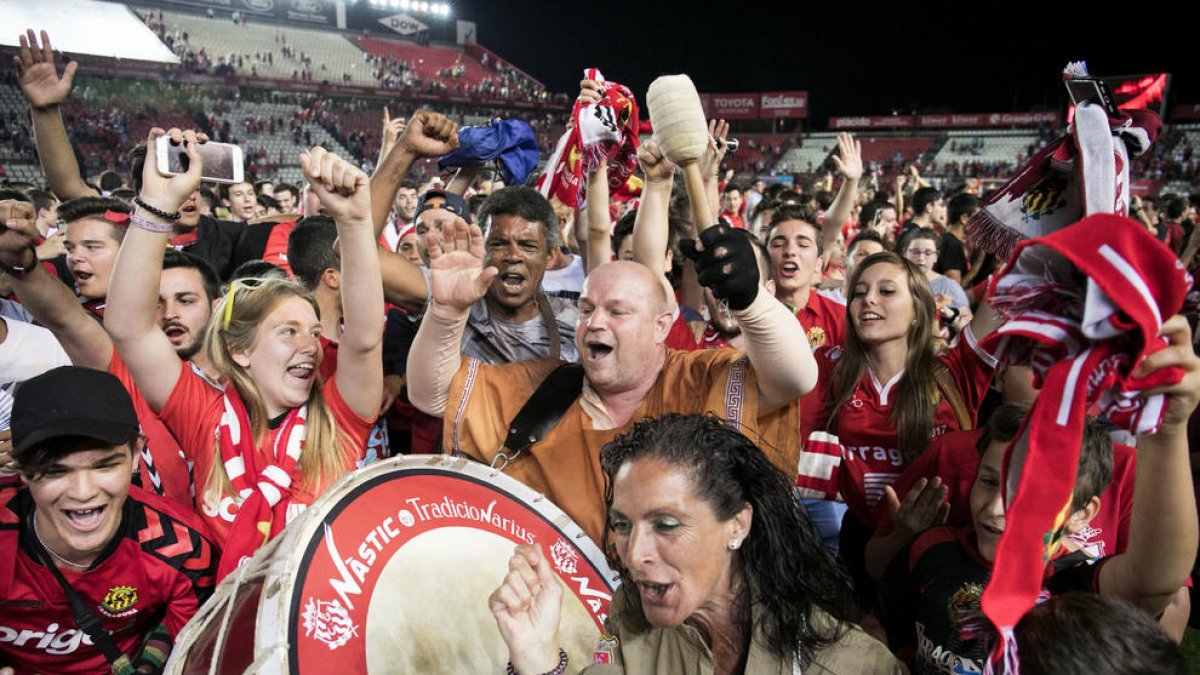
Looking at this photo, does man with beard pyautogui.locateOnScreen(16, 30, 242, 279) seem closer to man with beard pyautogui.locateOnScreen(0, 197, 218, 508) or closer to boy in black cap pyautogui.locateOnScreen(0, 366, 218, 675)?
man with beard pyautogui.locateOnScreen(0, 197, 218, 508)

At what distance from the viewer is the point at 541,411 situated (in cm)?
243

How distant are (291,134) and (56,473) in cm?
3696

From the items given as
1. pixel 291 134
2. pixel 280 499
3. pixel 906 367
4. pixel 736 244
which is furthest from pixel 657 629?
pixel 291 134

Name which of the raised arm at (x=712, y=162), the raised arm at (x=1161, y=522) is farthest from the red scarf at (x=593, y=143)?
the raised arm at (x=1161, y=522)

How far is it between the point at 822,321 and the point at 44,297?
321 cm

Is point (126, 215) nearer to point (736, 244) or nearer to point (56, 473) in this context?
point (56, 473)

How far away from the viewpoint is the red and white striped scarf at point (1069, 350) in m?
1.10

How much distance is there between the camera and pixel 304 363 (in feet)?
8.07

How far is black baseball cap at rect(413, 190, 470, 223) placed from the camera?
3537 millimetres

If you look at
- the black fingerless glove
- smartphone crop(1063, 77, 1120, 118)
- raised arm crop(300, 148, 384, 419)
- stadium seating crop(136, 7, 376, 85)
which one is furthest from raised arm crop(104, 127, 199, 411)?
stadium seating crop(136, 7, 376, 85)

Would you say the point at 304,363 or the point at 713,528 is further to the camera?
the point at 304,363

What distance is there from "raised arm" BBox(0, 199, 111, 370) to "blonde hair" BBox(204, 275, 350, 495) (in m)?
0.31

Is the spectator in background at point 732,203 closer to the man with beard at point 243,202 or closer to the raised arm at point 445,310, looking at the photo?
the man with beard at point 243,202

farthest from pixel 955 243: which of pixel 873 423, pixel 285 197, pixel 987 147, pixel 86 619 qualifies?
pixel 987 147
